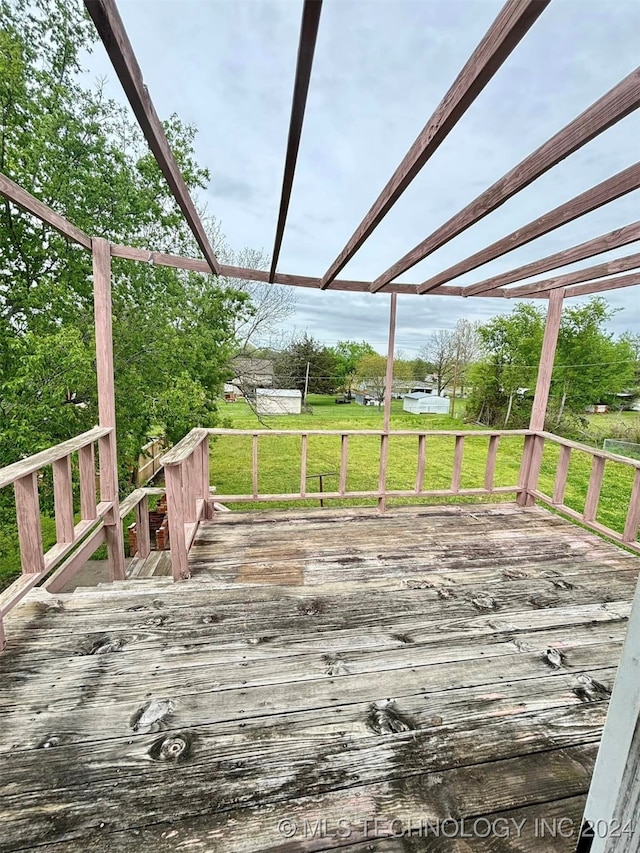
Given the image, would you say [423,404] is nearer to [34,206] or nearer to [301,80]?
[34,206]

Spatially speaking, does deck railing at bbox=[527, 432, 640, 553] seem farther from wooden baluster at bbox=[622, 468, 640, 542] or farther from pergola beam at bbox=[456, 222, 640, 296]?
pergola beam at bbox=[456, 222, 640, 296]

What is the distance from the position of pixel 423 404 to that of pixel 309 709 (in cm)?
915

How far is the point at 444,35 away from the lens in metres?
1.24

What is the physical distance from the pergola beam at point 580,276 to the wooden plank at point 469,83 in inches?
80.0

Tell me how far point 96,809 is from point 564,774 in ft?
4.53

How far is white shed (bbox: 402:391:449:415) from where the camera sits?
9.80 m

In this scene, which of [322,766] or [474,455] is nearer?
[322,766]

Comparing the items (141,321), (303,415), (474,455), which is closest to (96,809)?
(141,321)

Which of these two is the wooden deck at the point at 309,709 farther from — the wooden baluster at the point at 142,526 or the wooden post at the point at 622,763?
the wooden baluster at the point at 142,526

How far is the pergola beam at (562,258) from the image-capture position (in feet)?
7.27

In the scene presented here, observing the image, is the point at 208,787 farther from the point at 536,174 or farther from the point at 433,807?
the point at 536,174

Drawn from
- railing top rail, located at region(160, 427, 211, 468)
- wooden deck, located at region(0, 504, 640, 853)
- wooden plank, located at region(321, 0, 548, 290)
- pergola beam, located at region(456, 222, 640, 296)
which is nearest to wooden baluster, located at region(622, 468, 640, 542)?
wooden deck, located at region(0, 504, 640, 853)

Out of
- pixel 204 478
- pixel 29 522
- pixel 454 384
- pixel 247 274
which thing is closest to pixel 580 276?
pixel 247 274

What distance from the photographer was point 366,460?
34.0 feet
